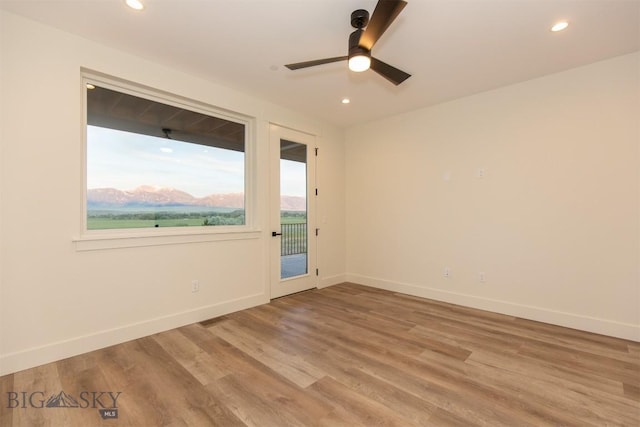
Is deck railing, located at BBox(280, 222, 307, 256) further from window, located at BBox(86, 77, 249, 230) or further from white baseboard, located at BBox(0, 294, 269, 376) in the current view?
white baseboard, located at BBox(0, 294, 269, 376)

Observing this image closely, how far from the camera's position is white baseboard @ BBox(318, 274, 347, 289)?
4776mm

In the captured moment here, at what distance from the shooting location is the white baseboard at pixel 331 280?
4.78m

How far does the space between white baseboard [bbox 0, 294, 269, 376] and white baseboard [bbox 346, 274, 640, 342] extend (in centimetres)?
245

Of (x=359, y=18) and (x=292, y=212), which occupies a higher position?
(x=359, y=18)

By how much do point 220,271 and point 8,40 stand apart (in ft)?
8.85

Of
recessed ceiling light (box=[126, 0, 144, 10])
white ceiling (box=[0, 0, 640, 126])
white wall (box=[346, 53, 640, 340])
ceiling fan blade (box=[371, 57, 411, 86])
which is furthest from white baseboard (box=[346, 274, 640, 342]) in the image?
recessed ceiling light (box=[126, 0, 144, 10])

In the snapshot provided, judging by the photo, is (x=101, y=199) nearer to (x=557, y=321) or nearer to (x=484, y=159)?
(x=484, y=159)

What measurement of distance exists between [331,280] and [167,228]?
9.01ft

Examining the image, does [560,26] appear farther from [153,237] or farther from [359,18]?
[153,237]

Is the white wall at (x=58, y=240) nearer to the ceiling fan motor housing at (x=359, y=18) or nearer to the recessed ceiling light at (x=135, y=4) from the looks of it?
the recessed ceiling light at (x=135, y=4)

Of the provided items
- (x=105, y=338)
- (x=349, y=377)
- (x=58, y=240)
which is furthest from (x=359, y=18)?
(x=105, y=338)

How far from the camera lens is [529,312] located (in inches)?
131

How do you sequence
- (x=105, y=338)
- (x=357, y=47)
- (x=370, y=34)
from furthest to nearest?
(x=105, y=338) < (x=357, y=47) < (x=370, y=34)

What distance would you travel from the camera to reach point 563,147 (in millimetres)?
3137
